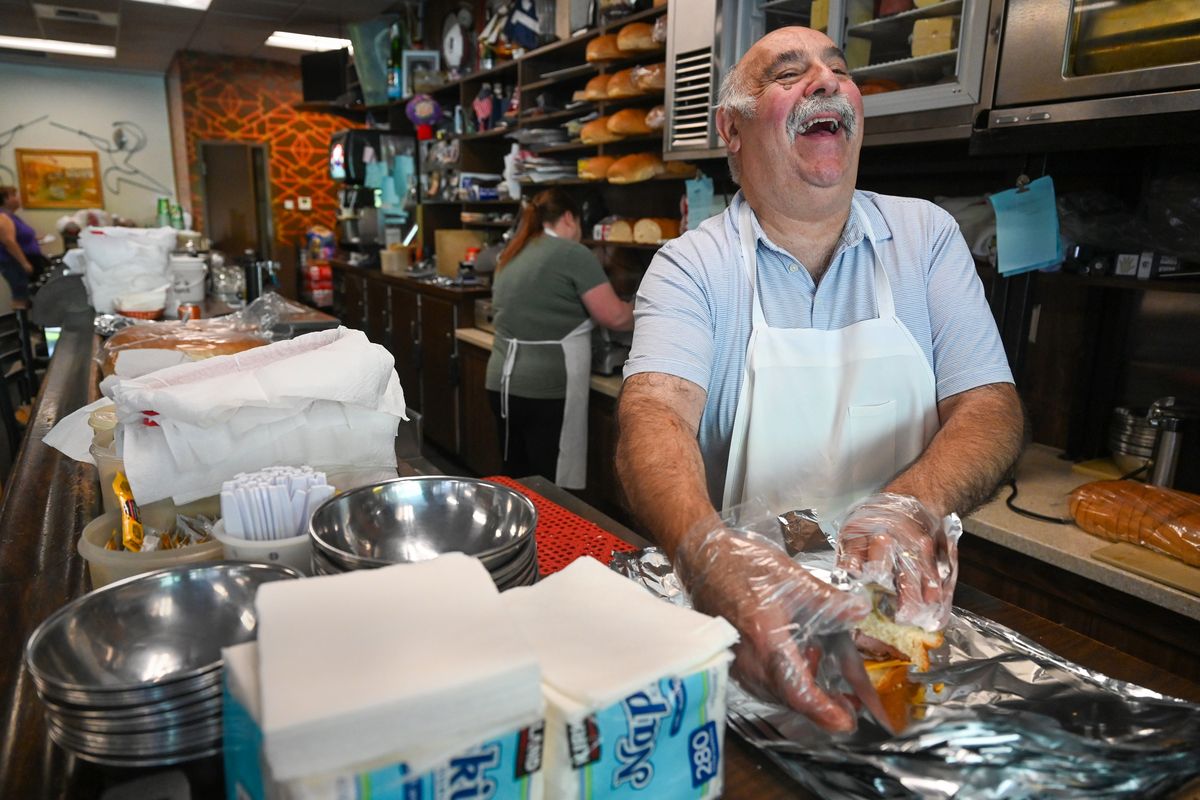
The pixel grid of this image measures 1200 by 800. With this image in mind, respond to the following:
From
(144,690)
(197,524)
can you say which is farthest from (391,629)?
(197,524)

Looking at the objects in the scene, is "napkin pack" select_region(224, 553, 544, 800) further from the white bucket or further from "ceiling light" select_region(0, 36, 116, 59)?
"ceiling light" select_region(0, 36, 116, 59)

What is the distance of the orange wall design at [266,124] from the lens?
975cm

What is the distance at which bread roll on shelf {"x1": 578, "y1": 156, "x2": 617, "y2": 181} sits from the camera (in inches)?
148

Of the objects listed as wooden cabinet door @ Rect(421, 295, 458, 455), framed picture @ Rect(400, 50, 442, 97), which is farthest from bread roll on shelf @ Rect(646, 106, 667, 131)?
framed picture @ Rect(400, 50, 442, 97)

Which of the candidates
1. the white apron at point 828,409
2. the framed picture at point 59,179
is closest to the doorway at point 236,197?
the framed picture at point 59,179

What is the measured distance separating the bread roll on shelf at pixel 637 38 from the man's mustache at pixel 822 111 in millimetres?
2054

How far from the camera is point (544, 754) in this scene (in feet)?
1.86

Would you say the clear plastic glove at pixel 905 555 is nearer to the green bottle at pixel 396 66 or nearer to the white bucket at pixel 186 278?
the white bucket at pixel 186 278

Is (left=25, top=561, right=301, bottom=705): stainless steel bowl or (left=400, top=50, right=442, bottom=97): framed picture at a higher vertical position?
(left=400, top=50, right=442, bottom=97): framed picture

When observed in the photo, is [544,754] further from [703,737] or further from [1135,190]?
[1135,190]

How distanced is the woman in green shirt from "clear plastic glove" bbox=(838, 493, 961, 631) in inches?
99.4

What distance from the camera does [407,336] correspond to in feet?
17.9

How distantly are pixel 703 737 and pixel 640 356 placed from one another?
87 centimetres

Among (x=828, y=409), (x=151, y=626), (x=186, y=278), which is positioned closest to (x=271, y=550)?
(x=151, y=626)
